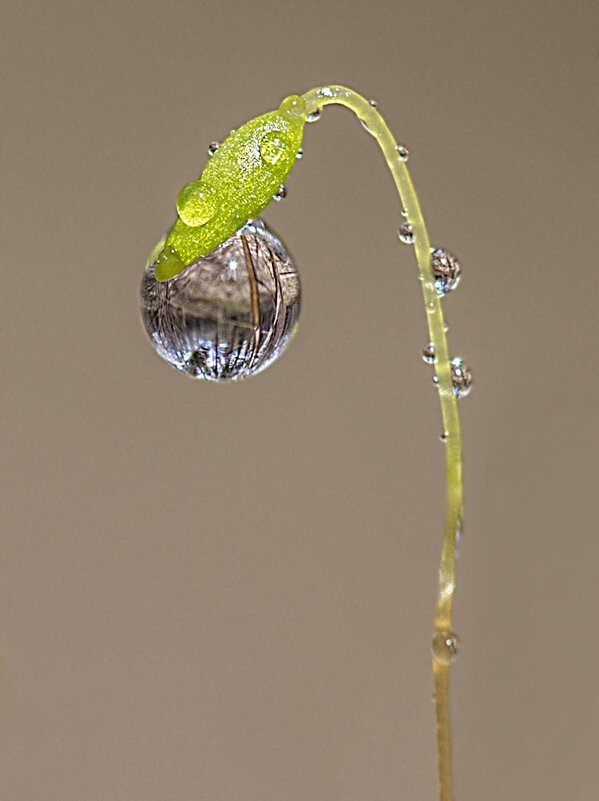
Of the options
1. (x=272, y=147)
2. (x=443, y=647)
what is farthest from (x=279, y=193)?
(x=443, y=647)

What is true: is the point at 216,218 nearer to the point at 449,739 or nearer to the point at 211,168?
the point at 211,168

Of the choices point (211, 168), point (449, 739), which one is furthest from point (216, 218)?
point (449, 739)

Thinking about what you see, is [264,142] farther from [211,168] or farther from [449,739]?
[449,739]

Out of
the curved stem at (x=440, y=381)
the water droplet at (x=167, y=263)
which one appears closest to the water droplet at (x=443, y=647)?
the curved stem at (x=440, y=381)

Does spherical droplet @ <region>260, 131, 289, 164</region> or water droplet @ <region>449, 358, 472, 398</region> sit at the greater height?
spherical droplet @ <region>260, 131, 289, 164</region>

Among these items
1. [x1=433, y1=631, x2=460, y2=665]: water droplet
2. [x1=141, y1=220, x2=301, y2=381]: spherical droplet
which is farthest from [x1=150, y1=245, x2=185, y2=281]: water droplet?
[x1=433, y1=631, x2=460, y2=665]: water droplet

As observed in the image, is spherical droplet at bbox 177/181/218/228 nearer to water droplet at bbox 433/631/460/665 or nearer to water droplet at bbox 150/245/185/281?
water droplet at bbox 150/245/185/281

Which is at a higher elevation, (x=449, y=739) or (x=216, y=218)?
(x=216, y=218)
